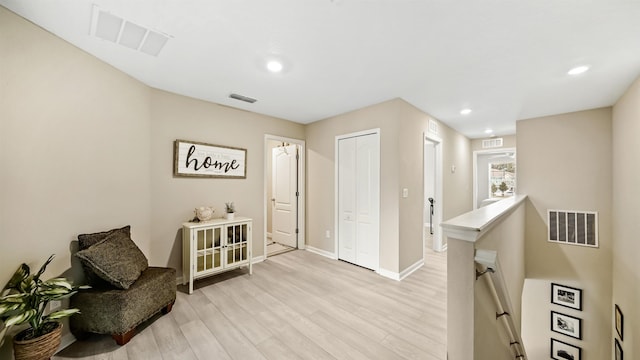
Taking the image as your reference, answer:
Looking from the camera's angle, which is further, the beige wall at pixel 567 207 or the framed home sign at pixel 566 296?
the framed home sign at pixel 566 296

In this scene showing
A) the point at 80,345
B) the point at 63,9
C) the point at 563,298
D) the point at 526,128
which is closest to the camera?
the point at 63,9

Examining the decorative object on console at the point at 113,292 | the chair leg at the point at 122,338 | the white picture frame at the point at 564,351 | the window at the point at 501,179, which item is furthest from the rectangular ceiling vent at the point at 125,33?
the window at the point at 501,179

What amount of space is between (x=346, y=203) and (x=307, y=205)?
3.23ft

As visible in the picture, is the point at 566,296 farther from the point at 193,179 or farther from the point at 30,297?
the point at 30,297

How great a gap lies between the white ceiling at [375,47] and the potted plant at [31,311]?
189 cm

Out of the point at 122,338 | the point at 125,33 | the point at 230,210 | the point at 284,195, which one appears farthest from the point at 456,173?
the point at 122,338

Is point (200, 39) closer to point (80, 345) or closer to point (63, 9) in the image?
point (63, 9)

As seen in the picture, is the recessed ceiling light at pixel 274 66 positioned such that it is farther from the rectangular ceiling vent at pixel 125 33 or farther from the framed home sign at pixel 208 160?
the framed home sign at pixel 208 160

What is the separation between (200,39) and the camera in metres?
1.92

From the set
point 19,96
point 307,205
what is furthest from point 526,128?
point 19,96

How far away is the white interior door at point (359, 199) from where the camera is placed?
3531 millimetres

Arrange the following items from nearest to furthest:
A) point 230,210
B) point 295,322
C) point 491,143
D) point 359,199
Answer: point 295,322 → point 230,210 → point 359,199 → point 491,143

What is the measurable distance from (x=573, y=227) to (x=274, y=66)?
529 centimetres

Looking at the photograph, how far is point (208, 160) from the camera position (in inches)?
131
